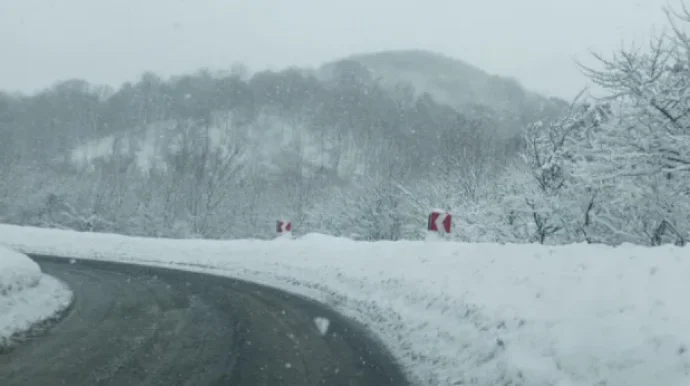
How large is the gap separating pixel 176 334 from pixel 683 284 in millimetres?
6550

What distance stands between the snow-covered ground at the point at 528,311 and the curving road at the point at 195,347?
0.76 meters

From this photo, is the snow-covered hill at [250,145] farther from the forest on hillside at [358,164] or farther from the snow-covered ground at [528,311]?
the snow-covered ground at [528,311]

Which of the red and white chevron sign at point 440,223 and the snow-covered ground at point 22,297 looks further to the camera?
the red and white chevron sign at point 440,223

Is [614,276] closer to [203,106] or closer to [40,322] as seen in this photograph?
[40,322]

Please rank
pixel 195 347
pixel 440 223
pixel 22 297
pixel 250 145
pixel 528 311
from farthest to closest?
pixel 250 145 → pixel 440 223 → pixel 22 297 → pixel 195 347 → pixel 528 311

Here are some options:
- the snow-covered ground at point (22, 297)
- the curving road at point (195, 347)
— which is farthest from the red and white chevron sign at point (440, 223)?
the snow-covered ground at point (22, 297)

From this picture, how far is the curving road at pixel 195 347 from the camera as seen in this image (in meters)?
6.04

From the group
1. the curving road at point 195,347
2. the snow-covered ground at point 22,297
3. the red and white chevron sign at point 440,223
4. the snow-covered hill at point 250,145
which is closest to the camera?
the curving road at point 195,347

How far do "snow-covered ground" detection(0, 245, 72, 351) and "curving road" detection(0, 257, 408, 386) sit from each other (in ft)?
1.15

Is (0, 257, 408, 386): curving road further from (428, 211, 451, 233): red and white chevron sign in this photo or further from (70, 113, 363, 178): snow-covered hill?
(70, 113, 363, 178): snow-covered hill

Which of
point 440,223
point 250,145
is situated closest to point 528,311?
point 440,223

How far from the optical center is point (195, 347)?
7340mm

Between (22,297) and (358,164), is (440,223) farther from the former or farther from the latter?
(358,164)

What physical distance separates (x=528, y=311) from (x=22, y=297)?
8.51 m
